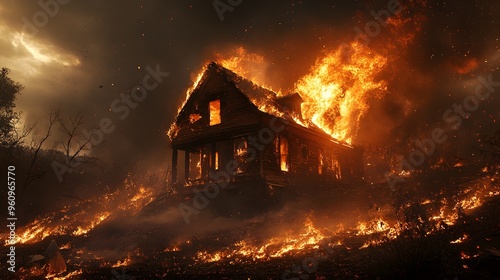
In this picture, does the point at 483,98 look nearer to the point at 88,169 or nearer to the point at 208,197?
the point at 208,197

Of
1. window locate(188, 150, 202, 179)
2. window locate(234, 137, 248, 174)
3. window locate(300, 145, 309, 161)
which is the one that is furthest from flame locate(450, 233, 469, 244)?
window locate(188, 150, 202, 179)

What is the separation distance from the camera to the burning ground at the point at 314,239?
22.1ft

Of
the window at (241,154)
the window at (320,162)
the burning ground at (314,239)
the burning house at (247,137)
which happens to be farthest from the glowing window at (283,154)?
the window at (320,162)

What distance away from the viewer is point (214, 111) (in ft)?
80.1

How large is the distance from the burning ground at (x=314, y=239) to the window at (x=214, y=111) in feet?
21.5

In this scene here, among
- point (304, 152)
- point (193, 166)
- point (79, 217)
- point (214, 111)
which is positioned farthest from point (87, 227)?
point (304, 152)

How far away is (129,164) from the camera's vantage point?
4712cm

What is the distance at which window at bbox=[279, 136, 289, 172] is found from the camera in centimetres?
2306

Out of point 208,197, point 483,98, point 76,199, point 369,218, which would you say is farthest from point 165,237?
point 483,98

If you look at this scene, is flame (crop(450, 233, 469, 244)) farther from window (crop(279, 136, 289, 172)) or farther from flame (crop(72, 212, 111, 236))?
flame (crop(72, 212, 111, 236))

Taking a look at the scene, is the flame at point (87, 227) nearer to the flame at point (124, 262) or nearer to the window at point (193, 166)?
the flame at point (124, 262)

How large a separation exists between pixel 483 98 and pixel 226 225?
29.3 m

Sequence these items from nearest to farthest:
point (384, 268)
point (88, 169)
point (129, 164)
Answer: point (384, 268)
point (88, 169)
point (129, 164)

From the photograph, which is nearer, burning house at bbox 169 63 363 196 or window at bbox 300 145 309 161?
burning house at bbox 169 63 363 196
